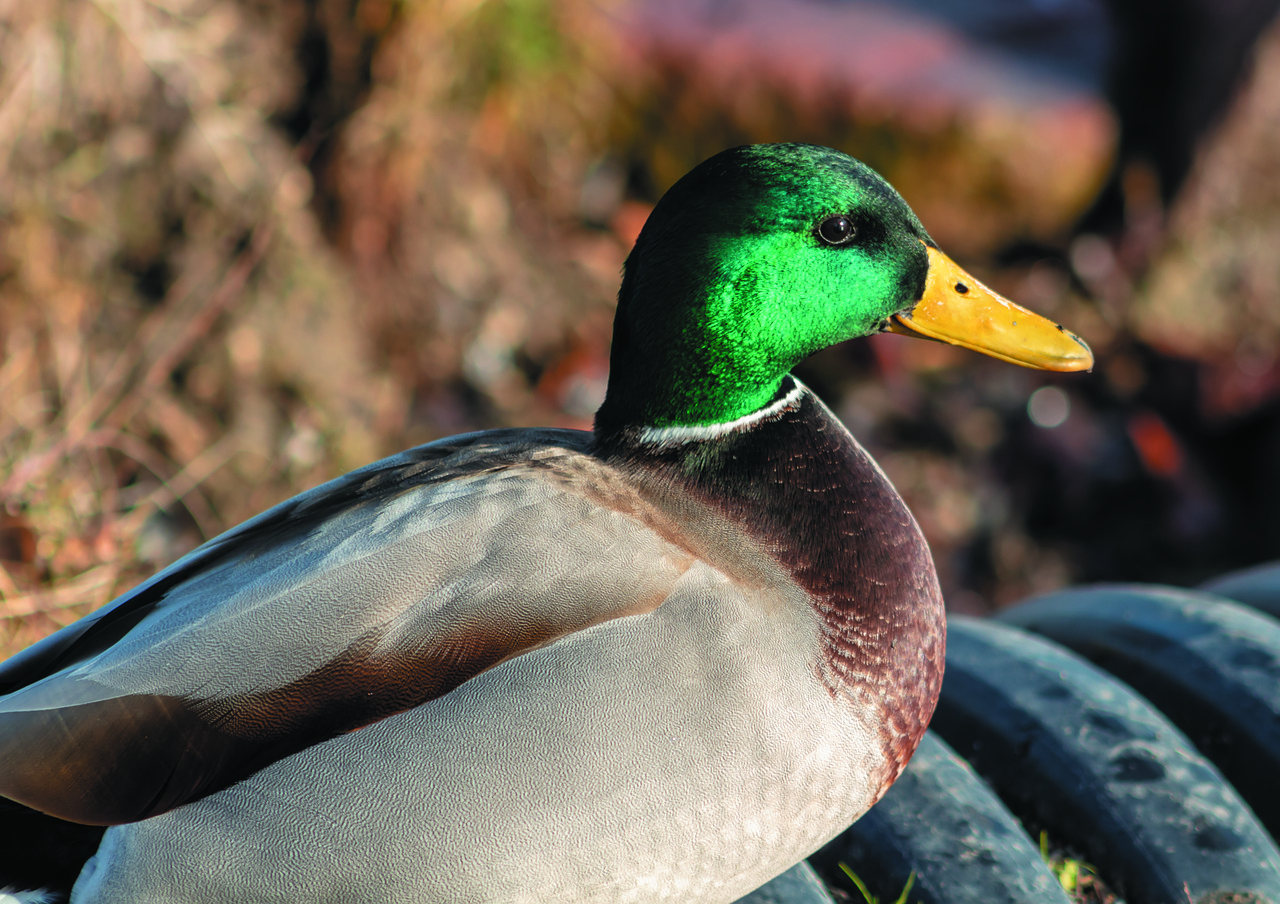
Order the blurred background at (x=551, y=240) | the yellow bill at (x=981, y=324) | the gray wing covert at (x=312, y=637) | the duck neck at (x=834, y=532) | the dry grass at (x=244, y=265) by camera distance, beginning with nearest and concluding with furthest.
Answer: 1. the gray wing covert at (x=312, y=637)
2. the duck neck at (x=834, y=532)
3. the yellow bill at (x=981, y=324)
4. the dry grass at (x=244, y=265)
5. the blurred background at (x=551, y=240)

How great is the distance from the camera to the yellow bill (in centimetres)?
170

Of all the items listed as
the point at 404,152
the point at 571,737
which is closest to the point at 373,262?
the point at 404,152

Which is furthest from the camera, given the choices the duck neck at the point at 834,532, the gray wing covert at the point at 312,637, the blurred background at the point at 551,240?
the blurred background at the point at 551,240

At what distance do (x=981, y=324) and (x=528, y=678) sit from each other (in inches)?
33.3

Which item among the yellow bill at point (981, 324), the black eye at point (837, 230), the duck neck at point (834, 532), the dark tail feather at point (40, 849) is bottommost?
the dark tail feather at point (40, 849)

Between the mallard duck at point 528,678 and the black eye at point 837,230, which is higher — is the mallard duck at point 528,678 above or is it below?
below

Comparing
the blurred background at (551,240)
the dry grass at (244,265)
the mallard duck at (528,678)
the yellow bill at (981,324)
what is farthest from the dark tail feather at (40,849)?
the yellow bill at (981,324)

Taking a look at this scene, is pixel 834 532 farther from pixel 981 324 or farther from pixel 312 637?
pixel 312 637

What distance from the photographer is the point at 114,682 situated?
4.50 ft

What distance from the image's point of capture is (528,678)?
1380 millimetres

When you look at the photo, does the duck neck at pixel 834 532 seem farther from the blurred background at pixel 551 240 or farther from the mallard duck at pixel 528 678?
the blurred background at pixel 551 240

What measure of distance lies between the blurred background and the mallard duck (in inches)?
47.7

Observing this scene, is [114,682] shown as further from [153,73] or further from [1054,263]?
[1054,263]

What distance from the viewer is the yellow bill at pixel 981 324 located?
170cm
